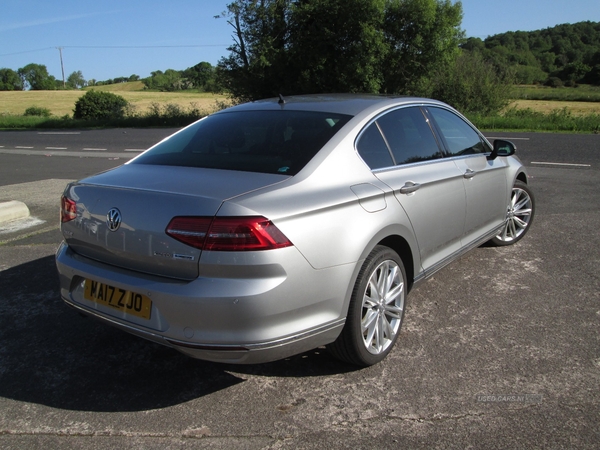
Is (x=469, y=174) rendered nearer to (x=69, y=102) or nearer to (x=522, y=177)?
(x=522, y=177)

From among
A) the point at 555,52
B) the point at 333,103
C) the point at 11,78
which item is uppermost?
the point at 11,78

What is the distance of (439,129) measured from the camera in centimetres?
428

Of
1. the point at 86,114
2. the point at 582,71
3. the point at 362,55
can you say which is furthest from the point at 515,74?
the point at 582,71

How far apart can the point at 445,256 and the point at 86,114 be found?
34.7 metres

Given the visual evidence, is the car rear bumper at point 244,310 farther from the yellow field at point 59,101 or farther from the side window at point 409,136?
the yellow field at point 59,101

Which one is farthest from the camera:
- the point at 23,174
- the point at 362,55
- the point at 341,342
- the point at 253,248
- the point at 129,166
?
the point at 362,55

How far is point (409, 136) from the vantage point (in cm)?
388

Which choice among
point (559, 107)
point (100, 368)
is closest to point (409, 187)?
point (100, 368)

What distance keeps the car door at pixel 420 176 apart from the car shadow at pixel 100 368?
3.60 ft

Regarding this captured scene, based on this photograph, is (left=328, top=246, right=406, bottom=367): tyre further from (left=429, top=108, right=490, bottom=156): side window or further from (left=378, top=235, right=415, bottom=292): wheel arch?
(left=429, top=108, right=490, bottom=156): side window

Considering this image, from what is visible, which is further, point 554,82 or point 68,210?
point 554,82

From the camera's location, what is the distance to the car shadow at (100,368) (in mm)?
2988

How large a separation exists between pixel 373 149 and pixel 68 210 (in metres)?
1.88

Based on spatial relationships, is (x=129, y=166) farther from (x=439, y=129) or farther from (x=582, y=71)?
(x=582, y=71)
